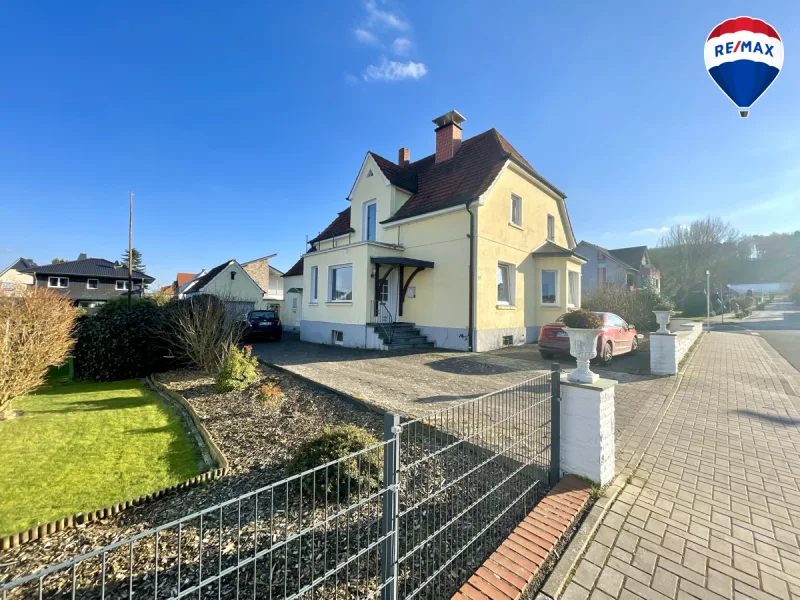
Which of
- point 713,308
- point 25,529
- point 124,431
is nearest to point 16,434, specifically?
point 124,431

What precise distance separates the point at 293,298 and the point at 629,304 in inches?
840

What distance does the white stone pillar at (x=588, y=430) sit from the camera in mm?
3578

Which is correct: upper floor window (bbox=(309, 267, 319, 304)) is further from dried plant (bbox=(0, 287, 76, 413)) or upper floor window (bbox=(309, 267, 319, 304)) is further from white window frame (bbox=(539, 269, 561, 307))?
white window frame (bbox=(539, 269, 561, 307))

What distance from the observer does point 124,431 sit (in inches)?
208

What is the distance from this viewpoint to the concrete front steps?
42.4 ft

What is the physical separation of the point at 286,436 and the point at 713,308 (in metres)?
44.9

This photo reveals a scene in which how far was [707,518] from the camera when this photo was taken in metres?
3.16

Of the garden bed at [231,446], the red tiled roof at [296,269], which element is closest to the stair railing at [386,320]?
the garden bed at [231,446]

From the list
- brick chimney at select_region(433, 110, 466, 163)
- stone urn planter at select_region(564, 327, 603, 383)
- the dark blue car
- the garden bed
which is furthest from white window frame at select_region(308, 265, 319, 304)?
stone urn planter at select_region(564, 327, 603, 383)

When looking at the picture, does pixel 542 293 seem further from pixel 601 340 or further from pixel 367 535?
pixel 367 535

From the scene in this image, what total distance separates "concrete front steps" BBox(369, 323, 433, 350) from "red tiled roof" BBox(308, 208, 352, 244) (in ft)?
23.1

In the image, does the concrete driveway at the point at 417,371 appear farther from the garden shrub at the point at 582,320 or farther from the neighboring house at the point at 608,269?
the neighboring house at the point at 608,269

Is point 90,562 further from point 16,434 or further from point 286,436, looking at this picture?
point 16,434

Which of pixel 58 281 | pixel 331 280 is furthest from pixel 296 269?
pixel 58 281
